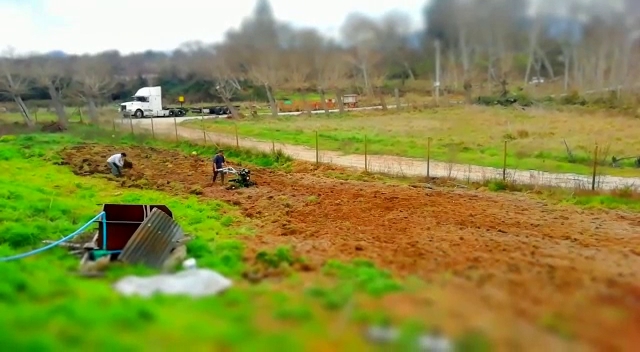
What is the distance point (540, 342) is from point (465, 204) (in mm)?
9925

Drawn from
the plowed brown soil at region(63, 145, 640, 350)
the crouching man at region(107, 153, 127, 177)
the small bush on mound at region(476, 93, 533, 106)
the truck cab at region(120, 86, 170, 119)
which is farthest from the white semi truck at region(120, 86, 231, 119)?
the plowed brown soil at region(63, 145, 640, 350)

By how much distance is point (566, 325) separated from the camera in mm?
5809

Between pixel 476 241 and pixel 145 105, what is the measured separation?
43.1m

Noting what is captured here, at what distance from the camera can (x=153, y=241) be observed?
9.72 m

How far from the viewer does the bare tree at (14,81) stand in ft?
141

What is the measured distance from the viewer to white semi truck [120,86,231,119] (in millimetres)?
49709

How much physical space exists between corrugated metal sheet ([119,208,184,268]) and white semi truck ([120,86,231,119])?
39.1m

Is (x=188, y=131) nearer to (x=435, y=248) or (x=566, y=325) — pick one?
(x=435, y=248)

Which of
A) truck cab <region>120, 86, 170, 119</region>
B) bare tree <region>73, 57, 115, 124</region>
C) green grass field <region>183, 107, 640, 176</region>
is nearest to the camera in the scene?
green grass field <region>183, 107, 640, 176</region>

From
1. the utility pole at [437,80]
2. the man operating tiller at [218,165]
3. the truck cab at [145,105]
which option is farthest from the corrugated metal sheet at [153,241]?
the truck cab at [145,105]

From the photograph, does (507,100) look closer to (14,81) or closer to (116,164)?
(116,164)

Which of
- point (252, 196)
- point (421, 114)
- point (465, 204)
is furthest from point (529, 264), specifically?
point (421, 114)

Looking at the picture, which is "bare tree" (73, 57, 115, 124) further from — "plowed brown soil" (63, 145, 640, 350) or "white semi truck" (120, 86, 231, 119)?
"plowed brown soil" (63, 145, 640, 350)

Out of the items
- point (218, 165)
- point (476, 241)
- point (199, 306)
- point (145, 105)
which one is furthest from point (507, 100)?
point (199, 306)
